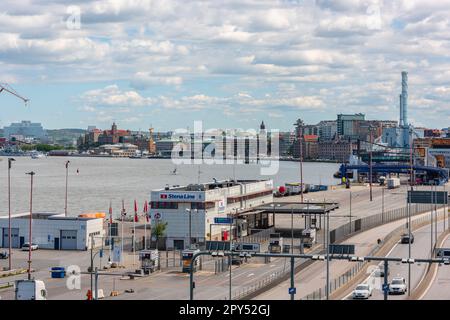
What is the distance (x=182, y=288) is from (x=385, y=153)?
101 metres

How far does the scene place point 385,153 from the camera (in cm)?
11881

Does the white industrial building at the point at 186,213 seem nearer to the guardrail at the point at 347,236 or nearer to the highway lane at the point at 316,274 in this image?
the guardrail at the point at 347,236

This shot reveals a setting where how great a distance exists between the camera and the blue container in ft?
76.2

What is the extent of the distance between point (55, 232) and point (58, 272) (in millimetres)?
A: 7043

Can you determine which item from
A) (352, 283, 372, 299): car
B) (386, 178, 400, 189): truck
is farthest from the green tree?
(386, 178, 400, 189): truck

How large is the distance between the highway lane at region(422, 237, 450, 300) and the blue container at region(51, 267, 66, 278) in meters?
10.3

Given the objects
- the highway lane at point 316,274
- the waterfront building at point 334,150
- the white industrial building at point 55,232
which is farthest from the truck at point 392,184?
the waterfront building at point 334,150

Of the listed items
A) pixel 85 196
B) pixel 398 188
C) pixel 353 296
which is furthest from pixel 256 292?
pixel 398 188

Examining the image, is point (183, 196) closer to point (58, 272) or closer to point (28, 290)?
point (58, 272)

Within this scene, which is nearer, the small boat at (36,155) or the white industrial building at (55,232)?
the white industrial building at (55,232)

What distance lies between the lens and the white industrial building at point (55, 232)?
29859 millimetres

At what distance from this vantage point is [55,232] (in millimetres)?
30094

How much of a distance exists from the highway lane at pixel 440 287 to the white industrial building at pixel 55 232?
43.4 ft
